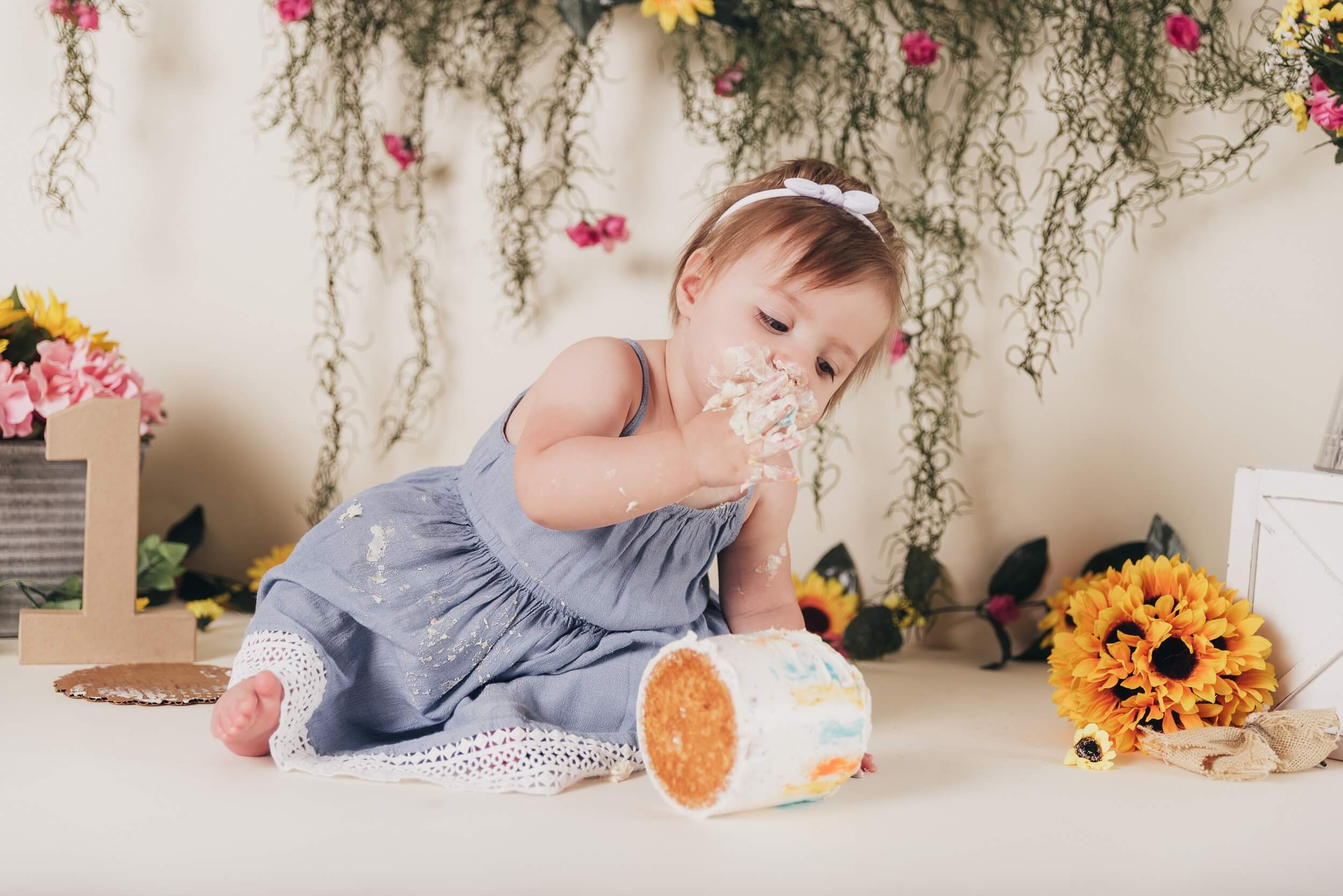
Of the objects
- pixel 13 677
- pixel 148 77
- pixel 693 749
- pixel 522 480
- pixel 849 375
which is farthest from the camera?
pixel 148 77

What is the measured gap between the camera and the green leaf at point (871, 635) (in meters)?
1.63

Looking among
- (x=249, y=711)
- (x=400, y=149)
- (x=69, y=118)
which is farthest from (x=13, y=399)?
(x=249, y=711)

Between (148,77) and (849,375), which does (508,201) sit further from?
(849,375)

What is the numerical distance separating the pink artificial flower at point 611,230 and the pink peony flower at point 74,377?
71 centimetres

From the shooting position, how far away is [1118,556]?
1.66m

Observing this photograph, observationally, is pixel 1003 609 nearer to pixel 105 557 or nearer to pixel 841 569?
pixel 841 569

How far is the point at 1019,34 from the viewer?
165cm

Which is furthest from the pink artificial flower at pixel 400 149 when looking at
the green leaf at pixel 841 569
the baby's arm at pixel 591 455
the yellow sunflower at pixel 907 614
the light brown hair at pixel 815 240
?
the yellow sunflower at pixel 907 614

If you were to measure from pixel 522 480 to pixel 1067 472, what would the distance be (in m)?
1.05

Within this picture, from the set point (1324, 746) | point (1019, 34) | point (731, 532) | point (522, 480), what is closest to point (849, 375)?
point (731, 532)

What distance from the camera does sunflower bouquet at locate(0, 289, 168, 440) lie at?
1.47 meters

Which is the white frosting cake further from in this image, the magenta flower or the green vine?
the green vine

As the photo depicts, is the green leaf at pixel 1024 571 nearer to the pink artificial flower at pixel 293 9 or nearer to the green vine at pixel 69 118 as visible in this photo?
the pink artificial flower at pixel 293 9

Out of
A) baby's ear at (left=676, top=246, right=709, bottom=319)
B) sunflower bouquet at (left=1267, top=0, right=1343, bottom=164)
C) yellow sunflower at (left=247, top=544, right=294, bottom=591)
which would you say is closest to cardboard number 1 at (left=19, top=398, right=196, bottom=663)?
yellow sunflower at (left=247, top=544, right=294, bottom=591)
